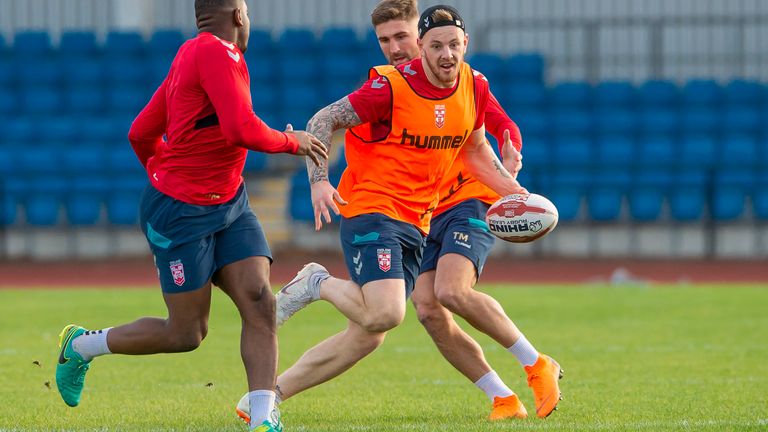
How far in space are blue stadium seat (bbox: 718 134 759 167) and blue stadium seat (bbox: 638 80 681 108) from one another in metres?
1.41

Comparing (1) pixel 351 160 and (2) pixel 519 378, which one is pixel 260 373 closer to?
(1) pixel 351 160

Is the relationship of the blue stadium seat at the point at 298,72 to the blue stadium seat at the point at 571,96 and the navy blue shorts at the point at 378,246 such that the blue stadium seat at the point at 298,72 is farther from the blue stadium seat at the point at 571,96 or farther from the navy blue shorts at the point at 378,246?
the navy blue shorts at the point at 378,246

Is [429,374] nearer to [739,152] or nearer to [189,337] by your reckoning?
[189,337]

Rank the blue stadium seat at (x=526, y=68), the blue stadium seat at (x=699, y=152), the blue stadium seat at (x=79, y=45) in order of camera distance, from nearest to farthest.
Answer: the blue stadium seat at (x=699, y=152) < the blue stadium seat at (x=526, y=68) < the blue stadium seat at (x=79, y=45)

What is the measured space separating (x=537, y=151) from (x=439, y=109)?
15386 millimetres

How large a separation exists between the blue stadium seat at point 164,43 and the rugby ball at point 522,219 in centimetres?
1778

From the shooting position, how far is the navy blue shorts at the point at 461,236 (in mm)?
7098

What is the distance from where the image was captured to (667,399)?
24.2 feet

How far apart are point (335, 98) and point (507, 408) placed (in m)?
16.8

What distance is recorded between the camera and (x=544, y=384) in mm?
6824

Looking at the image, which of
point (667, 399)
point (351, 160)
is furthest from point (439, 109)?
point (667, 399)

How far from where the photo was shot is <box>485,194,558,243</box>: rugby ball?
262 inches

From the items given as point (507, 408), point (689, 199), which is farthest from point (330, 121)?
point (689, 199)

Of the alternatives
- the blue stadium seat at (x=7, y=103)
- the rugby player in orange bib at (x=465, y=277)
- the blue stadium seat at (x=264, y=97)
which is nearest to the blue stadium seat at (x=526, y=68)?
the blue stadium seat at (x=264, y=97)
